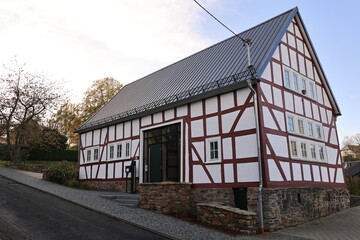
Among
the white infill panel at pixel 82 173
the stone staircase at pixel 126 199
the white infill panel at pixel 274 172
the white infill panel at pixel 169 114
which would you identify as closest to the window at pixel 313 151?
the white infill panel at pixel 274 172

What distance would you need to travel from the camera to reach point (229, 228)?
9.95 m

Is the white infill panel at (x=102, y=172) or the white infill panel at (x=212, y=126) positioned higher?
the white infill panel at (x=212, y=126)

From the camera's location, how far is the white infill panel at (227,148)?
39.4 ft

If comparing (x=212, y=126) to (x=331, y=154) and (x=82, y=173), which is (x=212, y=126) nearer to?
(x=331, y=154)

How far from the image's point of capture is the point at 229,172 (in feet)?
38.9

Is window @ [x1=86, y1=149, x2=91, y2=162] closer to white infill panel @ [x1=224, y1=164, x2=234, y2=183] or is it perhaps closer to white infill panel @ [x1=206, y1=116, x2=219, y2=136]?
white infill panel @ [x1=206, y1=116, x2=219, y2=136]

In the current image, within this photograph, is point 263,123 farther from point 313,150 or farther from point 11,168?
Result: point 11,168

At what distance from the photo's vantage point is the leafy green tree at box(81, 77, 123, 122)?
36.0 meters

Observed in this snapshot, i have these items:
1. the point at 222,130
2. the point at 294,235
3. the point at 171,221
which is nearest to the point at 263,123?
the point at 222,130

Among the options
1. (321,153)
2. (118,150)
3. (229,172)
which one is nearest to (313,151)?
(321,153)

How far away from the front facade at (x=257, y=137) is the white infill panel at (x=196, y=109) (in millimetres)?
47

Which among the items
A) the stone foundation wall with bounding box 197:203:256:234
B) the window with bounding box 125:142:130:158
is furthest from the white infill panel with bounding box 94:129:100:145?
the stone foundation wall with bounding box 197:203:256:234

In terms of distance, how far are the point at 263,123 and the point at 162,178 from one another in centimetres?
608

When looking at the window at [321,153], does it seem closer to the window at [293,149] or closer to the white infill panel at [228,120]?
the window at [293,149]
